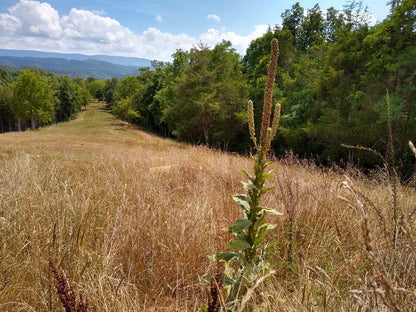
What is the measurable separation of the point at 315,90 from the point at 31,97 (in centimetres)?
4631

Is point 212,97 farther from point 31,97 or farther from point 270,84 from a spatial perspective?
point 31,97

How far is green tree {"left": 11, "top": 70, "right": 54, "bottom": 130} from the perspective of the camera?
3978 cm

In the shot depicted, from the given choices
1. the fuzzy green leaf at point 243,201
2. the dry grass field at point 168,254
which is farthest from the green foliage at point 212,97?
the fuzzy green leaf at point 243,201

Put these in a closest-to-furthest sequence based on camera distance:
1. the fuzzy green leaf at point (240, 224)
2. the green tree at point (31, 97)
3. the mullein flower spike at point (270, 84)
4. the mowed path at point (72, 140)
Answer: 1. the mullein flower spike at point (270, 84)
2. the fuzzy green leaf at point (240, 224)
3. the mowed path at point (72, 140)
4. the green tree at point (31, 97)

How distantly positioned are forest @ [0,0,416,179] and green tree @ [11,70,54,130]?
0.17 metres

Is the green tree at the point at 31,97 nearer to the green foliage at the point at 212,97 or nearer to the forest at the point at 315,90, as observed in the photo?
the forest at the point at 315,90

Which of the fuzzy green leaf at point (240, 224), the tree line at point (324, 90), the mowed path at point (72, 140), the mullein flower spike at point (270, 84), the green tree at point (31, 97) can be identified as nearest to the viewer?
the mullein flower spike at point (270, 84)

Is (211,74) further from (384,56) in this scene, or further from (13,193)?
(13,193)

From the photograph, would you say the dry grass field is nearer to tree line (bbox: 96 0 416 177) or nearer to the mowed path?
tree line (bbox: 96 0 416 177)


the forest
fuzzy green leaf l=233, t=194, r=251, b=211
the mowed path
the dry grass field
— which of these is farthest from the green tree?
fuzzy green leaf l=233, t=194, r=251, b=211

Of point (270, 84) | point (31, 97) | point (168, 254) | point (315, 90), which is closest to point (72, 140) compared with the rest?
point (315, 90)

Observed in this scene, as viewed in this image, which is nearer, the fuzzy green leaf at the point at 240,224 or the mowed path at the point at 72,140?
the fuzzy green leaf at the point at 240,224

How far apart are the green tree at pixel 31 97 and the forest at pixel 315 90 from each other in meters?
0.17

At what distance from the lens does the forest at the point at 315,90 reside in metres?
11.7
